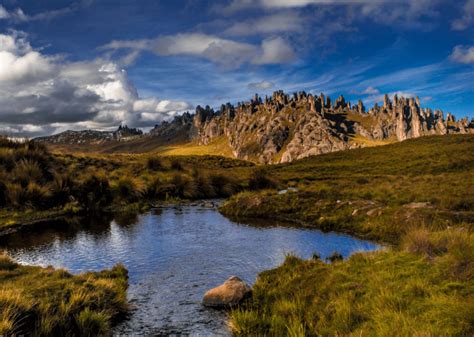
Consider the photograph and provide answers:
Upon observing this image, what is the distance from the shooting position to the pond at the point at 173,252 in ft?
44.1

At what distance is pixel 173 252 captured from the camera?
2202cm

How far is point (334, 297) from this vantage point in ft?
39.0

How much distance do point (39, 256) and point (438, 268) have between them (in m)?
20.0

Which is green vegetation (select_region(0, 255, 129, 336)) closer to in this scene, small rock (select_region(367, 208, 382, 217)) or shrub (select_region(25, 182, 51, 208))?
small rock (select_region(367, 208, 382, 217))

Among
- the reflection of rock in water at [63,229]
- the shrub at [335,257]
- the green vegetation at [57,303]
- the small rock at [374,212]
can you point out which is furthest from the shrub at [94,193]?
the shrub at [335,257]

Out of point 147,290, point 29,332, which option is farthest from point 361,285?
point 29,332

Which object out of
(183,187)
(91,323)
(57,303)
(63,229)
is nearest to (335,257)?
(91,323)

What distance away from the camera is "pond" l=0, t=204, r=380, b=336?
13.4 meters

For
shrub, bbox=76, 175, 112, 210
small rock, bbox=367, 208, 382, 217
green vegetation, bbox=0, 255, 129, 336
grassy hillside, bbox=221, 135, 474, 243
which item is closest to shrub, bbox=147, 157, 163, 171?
shrub, bbox=76, 175, 112, 210

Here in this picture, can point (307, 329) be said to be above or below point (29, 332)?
below

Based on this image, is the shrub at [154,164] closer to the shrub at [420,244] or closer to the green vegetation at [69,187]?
the green vegetation at [69,187]

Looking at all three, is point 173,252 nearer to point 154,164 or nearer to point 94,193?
point 94,193

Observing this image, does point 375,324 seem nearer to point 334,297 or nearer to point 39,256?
point 334,297

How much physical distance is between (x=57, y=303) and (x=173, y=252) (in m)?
10.4
